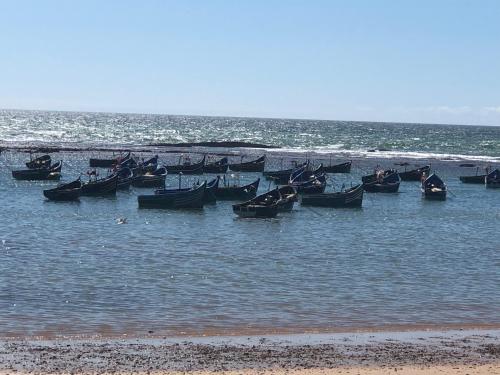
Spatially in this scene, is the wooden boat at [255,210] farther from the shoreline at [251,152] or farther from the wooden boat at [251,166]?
the shoreline at [251,152]

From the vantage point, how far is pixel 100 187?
54.0 metres

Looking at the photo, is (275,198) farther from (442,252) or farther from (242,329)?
(242,329)

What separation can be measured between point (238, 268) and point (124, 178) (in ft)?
104

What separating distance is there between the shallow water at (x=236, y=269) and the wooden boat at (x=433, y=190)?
22.4 ft

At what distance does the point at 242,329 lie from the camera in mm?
20000

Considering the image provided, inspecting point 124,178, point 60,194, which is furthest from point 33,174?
point 60,194

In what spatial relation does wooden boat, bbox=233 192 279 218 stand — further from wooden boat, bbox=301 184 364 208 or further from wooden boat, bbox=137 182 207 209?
wooden boat, bbox=301 184 364 208

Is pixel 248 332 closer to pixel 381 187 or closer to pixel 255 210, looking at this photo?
pixel 255 210

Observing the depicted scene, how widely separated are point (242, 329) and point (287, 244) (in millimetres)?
15532

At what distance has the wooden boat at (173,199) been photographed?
157 ft

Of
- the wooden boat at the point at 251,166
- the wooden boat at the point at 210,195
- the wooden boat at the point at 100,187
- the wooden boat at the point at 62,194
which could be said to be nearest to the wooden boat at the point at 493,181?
the wooden boat at the point at 251,166

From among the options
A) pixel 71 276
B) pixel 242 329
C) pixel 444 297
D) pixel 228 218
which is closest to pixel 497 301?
pixel 444 297

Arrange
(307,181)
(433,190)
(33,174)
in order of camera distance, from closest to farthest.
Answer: (433,190) → (307,181) → (33,174)

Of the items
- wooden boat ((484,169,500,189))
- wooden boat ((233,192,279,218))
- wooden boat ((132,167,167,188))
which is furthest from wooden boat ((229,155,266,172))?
wooden boat ((233,192,279,218))
